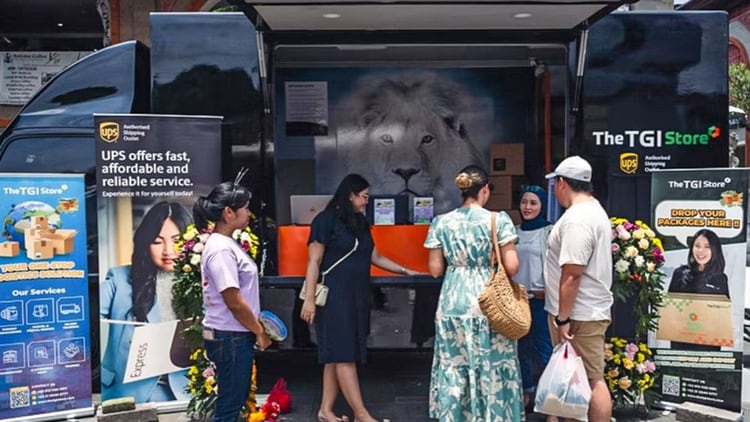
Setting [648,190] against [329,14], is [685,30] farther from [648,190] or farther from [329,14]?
[329,14]

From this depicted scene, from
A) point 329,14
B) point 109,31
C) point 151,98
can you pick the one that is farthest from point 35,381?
point 109,31

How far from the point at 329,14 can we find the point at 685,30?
2693mm

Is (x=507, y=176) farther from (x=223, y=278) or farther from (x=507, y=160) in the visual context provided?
(x=223, y=278)

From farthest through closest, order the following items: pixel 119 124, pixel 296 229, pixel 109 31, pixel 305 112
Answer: pixel 109 31 → pixel 305 112 → pixel 296 229 → pixel 119 124

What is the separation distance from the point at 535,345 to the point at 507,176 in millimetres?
2401

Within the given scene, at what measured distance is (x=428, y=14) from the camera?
513 cm

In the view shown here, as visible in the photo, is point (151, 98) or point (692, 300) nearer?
point (692, 300)

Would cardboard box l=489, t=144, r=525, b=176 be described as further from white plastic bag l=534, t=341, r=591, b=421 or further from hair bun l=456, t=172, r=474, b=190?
white plastic bag l=534, t=341, r=591, b=421

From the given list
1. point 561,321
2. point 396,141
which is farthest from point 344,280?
point 396,141

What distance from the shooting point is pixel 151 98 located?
5.63 m

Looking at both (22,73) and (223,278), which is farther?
(22,73)

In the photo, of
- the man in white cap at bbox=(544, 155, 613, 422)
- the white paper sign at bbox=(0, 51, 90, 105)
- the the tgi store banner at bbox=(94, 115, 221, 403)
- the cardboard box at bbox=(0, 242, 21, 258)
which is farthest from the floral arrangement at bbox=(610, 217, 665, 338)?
the white paper sign at bbox=(0, 51, 90, 105)

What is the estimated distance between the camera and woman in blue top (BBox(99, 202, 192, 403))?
496cm

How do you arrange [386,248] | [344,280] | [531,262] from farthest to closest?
[386,248] → [531,262] → [344,280]
